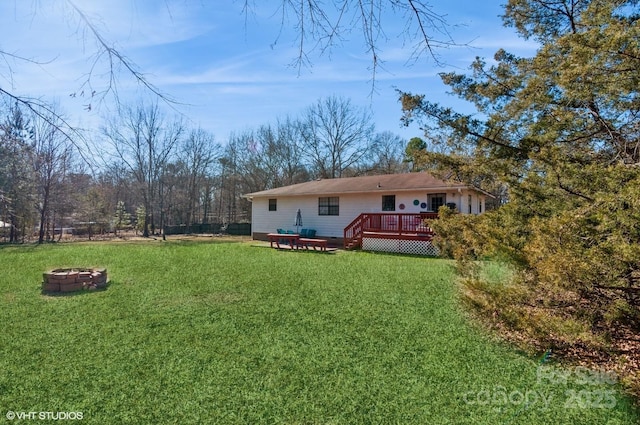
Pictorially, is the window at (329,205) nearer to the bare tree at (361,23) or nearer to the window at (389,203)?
the window at (389,203)

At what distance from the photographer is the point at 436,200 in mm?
13664

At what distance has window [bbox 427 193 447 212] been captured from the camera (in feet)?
44.1

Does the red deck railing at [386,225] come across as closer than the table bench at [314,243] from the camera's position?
Yes

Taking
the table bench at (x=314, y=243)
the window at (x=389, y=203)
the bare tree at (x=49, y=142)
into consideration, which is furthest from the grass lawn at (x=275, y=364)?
the window at (x=389, y=203)

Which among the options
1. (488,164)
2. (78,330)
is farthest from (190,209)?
(488,164)

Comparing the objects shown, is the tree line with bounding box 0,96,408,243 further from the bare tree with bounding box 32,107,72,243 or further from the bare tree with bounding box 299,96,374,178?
the bare tree with bounding box 32,107,72,243

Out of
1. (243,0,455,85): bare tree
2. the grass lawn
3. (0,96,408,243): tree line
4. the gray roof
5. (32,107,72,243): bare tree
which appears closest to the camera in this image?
(243,0,455,85): bare tree

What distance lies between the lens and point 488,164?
4598mm

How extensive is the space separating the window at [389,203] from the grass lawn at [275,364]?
871 cm

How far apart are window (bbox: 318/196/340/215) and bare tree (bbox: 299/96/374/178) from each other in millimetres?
13162

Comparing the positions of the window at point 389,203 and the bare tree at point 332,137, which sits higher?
the bare tree at point 332,137

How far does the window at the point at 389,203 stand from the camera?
14.8m

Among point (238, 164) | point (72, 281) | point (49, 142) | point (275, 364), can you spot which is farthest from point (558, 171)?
point (238, 164)

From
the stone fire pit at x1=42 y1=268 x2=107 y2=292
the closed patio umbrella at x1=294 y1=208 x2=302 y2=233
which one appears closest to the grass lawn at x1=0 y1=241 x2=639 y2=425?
the stone fire pit at x1=42 y1=268 x2=107 y2=292
